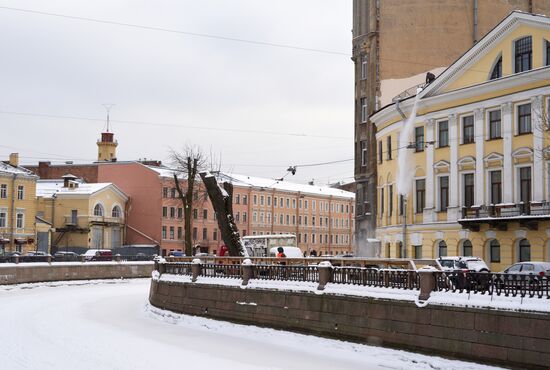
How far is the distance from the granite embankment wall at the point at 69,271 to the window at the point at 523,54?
31.7 metres

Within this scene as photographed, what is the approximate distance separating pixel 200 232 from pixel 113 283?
1400 inches

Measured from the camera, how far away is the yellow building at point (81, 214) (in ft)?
270

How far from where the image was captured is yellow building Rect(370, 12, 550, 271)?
39281mm

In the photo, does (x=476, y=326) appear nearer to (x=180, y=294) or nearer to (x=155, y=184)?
(x=180, y=294)

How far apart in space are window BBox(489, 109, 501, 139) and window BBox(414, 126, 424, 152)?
5100mm

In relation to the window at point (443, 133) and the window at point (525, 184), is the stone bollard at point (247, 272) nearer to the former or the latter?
the window at point (525, 184)

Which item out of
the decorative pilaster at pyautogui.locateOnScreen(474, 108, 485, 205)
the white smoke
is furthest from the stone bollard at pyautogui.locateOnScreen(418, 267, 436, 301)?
the white smoke

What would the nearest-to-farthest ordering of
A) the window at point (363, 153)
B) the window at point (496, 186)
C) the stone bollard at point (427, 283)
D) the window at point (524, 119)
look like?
the stone bollard at point (427, 283)
the window at point (524, 119)
the window at point (496, 186)
the window at point (363, 153)

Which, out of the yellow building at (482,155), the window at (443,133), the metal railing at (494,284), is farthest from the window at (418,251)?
the metal railing at (494,284)

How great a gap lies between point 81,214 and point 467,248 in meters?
49.2

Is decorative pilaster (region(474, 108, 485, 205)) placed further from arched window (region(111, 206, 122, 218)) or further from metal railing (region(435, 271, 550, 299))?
arched window (region(111, 206, 122, 218))

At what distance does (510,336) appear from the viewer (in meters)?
18.6

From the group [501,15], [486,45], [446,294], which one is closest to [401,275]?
[446,294]

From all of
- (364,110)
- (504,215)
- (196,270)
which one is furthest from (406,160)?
(196,270)
